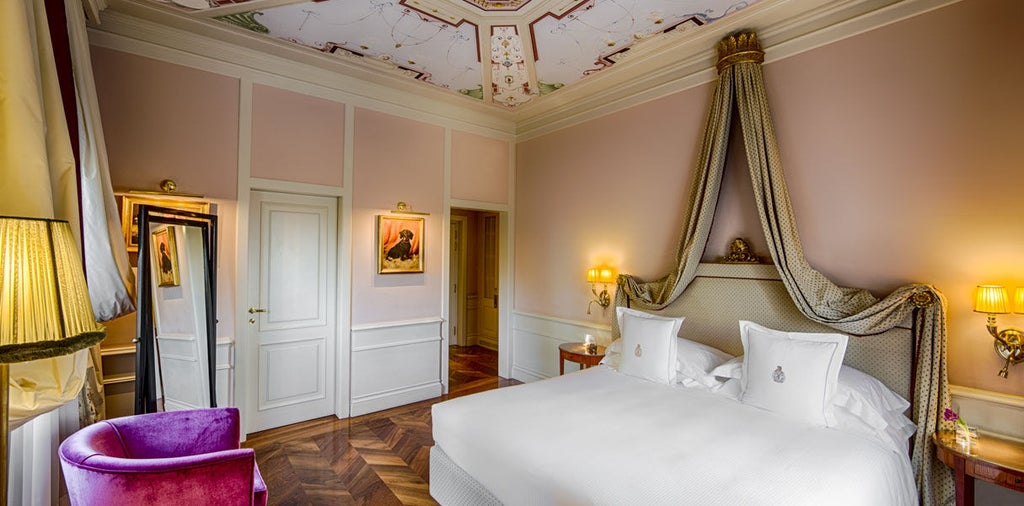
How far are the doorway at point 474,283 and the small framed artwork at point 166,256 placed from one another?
187 inches

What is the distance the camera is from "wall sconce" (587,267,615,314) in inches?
167

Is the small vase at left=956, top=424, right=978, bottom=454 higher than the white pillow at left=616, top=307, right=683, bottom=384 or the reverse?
the reverse

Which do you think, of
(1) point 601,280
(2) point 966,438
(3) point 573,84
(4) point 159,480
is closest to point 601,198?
(1) point 601,280

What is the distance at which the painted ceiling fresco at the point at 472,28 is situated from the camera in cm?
300

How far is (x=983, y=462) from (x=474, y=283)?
6.21 m

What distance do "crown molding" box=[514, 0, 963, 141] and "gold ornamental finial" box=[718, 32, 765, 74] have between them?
0.06 meters

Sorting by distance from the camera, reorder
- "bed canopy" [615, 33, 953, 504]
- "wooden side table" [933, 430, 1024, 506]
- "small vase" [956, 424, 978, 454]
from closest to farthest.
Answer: "wooden side table" [933, 430, 1024, 506]
"small vase" [956, 424, 978, 454]
"bed canopy" [615, 33, 953, 504]

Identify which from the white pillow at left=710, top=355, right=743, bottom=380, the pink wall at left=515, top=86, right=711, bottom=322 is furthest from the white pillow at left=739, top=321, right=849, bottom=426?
the pink wall at left=515, top=86, right=711, bottom=322

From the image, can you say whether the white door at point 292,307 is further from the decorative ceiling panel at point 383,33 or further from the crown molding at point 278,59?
the decorative ceiling panel at point 383,33

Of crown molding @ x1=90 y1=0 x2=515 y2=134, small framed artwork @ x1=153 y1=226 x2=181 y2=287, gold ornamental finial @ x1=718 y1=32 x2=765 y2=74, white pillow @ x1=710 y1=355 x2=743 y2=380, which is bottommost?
white pillow @ x1=710 y1=355 x2=743 y2=380

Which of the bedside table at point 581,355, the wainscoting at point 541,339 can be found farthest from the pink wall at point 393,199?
the bedside table at point 581,355

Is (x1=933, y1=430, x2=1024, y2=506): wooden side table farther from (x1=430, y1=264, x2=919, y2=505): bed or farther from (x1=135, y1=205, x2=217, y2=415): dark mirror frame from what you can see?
(x1=135, y1=205, x2=217, y2=415): dark mirror frame

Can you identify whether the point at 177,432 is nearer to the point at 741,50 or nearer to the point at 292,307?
the point at 292,307

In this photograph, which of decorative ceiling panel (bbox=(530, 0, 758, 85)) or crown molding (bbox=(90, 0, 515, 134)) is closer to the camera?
decorative ceiling panel (bbox=(530, 0, 758, 85))
